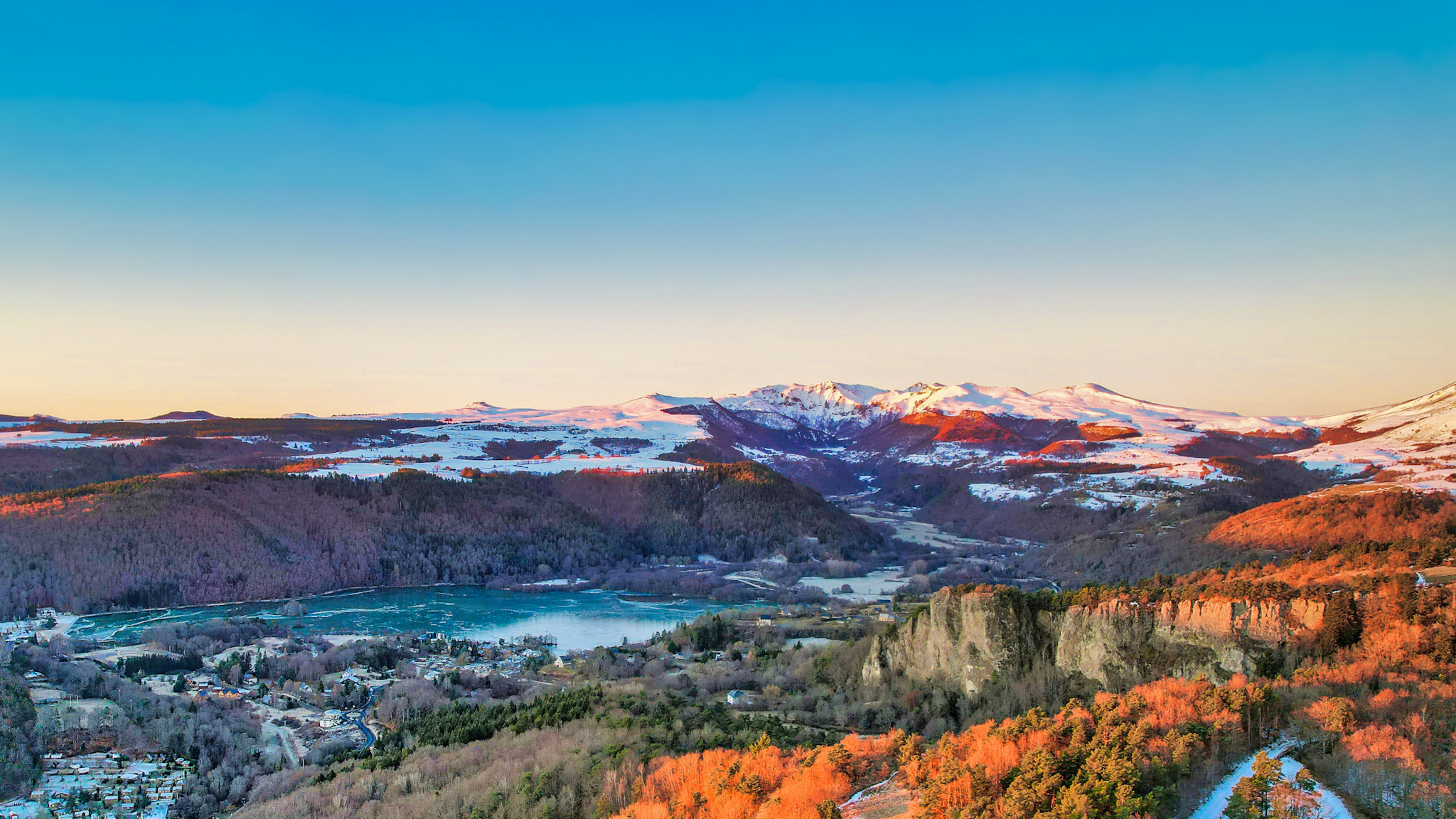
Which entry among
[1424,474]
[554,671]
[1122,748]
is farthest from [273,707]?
[1424,474]

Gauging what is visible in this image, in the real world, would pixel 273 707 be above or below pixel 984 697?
below

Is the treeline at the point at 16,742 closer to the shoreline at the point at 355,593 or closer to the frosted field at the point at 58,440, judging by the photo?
the shoreline at the point at 355,593

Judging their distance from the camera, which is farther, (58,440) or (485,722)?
(58,440)

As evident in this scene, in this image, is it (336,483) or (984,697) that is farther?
(336,483)

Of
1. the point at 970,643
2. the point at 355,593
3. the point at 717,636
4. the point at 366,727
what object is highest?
the point at 970,643

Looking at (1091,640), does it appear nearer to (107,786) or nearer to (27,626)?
(107,786)

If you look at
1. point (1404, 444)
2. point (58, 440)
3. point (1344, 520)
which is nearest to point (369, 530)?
point (58, 440)

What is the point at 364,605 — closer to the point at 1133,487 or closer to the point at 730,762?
the point at 730,762

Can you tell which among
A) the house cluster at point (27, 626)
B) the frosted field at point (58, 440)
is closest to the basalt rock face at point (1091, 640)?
the house cluster at point (27, 626)
